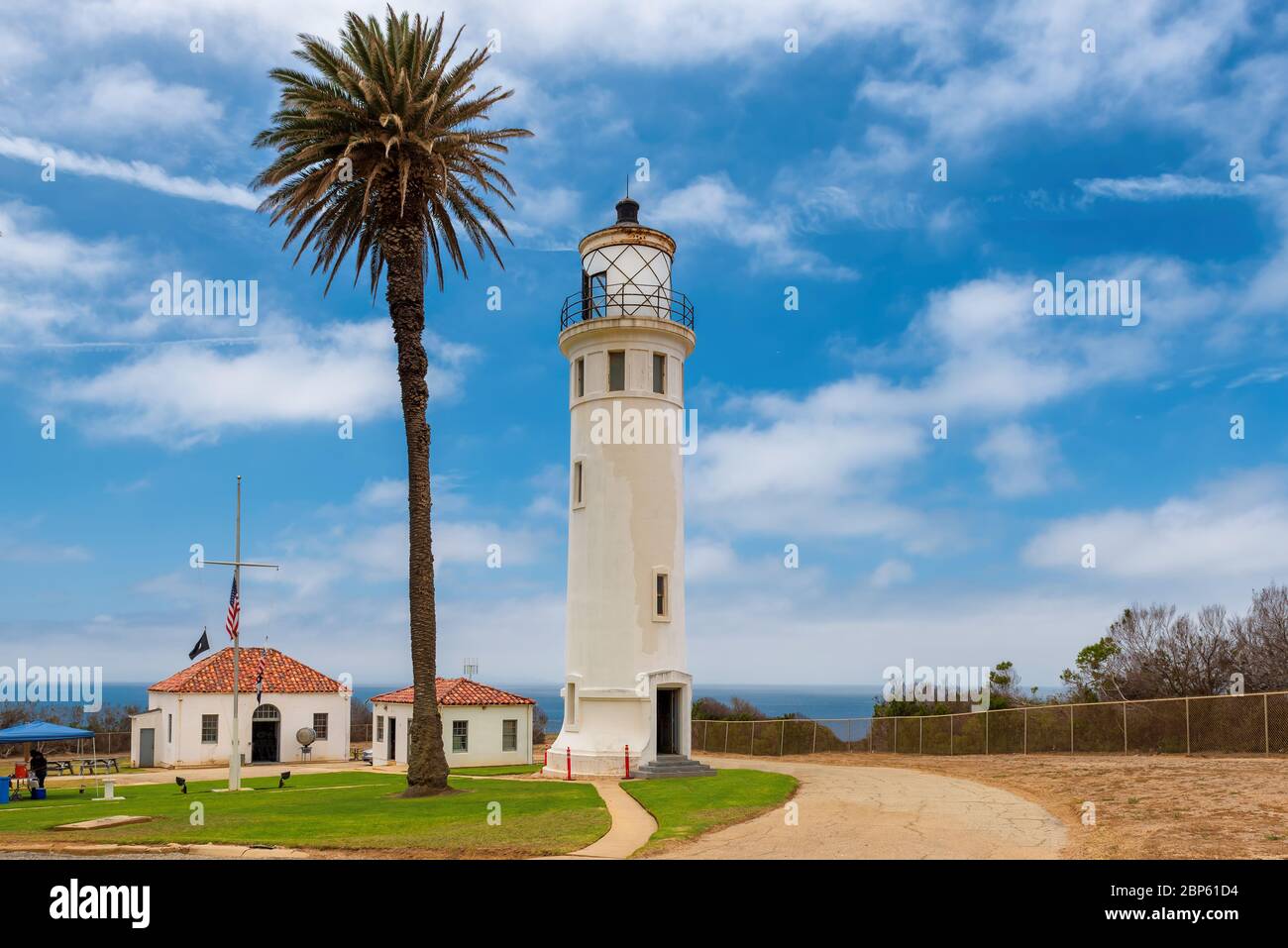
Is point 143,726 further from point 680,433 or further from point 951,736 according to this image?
point 951,736

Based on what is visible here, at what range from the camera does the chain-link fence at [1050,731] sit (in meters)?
27.8

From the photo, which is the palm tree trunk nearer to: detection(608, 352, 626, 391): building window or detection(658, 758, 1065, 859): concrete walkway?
detection(608, 352, 626, 391): building window

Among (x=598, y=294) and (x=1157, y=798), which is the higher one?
(x=598, y=294)

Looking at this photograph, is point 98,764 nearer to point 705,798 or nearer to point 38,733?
point 38,733

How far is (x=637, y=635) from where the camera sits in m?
30.1

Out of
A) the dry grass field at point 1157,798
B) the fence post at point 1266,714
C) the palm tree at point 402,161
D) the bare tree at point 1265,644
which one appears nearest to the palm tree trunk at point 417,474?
the palm tree at point 402,161

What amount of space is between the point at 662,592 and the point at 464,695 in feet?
45.6

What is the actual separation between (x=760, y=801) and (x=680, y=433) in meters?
13.5

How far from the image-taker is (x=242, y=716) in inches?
1706

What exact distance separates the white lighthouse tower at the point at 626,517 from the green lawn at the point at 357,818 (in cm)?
310

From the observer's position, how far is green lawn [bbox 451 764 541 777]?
34.8 m

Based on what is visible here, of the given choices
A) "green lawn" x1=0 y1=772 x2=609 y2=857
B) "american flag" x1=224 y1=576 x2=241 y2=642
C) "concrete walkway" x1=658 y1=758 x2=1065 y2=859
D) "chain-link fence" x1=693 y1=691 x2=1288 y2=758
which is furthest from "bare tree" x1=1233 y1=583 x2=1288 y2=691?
"american flag" x1=224 y1=576 x2=241 y2=642

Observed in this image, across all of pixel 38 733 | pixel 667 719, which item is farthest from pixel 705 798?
pixel 38 733
